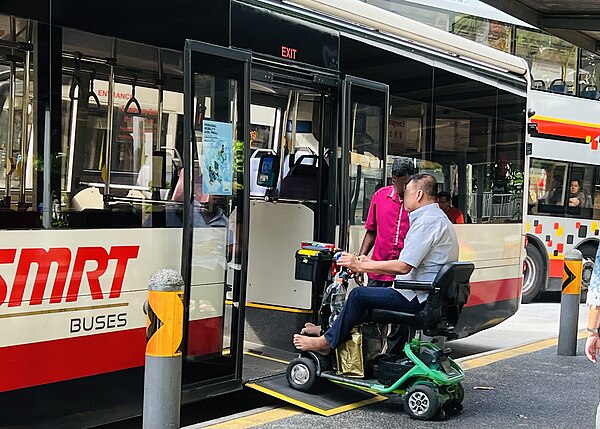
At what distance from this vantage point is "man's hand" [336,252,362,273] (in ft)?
18.7

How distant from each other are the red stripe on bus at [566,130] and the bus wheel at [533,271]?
219 cm

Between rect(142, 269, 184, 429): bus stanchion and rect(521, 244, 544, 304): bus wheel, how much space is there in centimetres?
1104

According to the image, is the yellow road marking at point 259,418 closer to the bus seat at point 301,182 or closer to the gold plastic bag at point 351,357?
the gold plastic bag at point 351,357

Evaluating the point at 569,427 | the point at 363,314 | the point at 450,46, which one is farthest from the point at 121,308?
the point at 450,46

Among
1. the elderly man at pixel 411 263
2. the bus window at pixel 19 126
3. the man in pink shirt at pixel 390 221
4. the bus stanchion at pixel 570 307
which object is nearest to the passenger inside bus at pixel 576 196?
the bus stanchion at pixel 570 307

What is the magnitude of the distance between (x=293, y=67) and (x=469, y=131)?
3.24m

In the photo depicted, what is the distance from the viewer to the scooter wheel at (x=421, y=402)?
5.34 m

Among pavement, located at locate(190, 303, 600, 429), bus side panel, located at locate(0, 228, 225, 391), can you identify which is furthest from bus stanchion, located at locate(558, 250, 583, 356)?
bus side panel, located at locate(0, 228, 225, 391)

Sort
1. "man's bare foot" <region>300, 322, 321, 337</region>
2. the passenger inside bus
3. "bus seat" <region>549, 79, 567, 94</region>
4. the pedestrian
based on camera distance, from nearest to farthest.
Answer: the pedestrian < "man's bare foot" <region>300, 322, 321, 337</region> < the passenger inside bus < "bus seat" <region>549, 79, 567, 94</region>

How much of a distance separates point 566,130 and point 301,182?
9.57 meters

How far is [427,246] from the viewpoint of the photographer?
18.2 feet

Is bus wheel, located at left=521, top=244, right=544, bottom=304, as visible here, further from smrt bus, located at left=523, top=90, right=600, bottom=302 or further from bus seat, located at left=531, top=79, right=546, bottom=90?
bus seat, located at left=531, top=79, right=546, bottom=90

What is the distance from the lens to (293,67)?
603 centimetres

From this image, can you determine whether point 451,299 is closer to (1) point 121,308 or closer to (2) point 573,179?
(1) point 121,308
